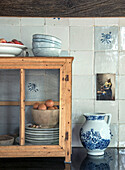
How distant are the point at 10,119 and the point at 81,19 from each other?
34.2 inches

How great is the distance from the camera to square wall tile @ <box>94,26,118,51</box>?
76.9 inches

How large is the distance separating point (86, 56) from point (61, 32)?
24 centimetres

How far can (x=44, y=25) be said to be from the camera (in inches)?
76.9

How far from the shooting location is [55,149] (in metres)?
1.58

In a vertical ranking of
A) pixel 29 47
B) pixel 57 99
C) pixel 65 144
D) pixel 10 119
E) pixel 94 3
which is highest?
pixel 94 3

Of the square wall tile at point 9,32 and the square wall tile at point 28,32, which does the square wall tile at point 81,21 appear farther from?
the square wall tile at point 9,32

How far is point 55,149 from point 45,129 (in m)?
0.13

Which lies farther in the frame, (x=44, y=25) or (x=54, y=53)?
(x=44, y=25)

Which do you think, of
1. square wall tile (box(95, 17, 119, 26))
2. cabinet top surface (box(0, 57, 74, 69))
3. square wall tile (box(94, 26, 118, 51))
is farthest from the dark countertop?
square wall tile (box(95, 17, 119, 26))

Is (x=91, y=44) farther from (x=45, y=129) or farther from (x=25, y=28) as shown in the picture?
(x=45, y=129)

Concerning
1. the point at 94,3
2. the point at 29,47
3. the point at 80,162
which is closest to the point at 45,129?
the point at 80,162

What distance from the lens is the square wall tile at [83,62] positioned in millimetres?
1950

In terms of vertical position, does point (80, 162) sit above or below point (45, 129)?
below

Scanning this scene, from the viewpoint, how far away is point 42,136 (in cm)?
157
